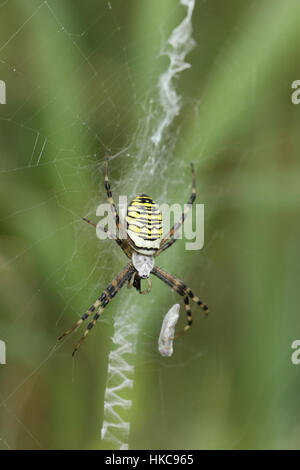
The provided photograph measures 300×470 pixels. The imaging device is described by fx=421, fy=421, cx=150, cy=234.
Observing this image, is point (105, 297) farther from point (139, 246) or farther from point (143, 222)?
point (143, 222)

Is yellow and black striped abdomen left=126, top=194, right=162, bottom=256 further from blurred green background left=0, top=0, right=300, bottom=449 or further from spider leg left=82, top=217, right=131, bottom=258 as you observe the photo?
blurred green background left=0, top=0, right=300, bottom=449

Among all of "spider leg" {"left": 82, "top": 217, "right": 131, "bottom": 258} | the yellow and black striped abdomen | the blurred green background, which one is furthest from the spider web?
the yellow and black striped abdomen

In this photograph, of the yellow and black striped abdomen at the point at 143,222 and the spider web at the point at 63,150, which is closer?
the spider web at the point at 63,150

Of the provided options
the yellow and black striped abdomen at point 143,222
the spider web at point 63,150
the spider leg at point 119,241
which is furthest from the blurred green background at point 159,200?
the yellow and black striped abdomen at point 143,222

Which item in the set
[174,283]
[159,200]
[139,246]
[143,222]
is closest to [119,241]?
[139,246]

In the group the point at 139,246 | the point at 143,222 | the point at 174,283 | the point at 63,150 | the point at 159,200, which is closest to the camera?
the point at 63,150

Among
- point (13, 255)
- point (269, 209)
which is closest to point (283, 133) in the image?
point (269, 209)

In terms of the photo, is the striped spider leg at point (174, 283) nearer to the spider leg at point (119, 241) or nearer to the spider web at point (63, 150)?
the spider web at point (63, 150)
